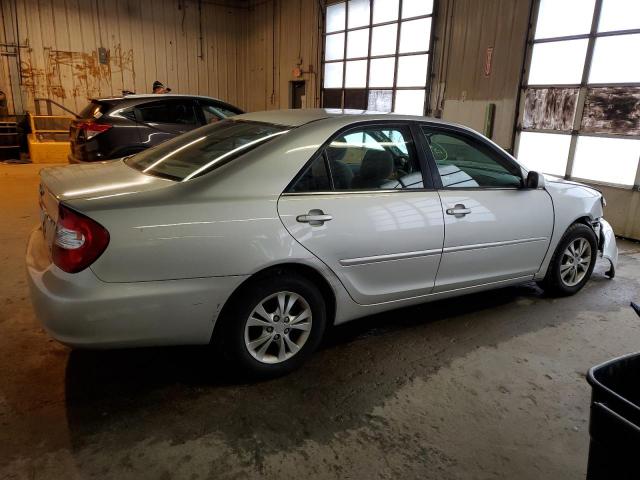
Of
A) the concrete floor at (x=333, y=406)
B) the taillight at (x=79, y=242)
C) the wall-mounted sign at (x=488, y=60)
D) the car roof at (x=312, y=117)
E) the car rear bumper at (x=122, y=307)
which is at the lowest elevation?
the concrete floor at (x=333, y=406)

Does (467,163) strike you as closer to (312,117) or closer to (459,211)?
(459,211)

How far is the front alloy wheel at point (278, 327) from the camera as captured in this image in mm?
2455

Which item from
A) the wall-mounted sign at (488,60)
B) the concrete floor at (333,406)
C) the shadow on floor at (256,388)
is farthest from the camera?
the wall-mounted sign at (488,60)

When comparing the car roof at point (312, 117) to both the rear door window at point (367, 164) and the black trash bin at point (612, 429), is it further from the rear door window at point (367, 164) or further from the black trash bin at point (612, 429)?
the black trash bin at point (612, 429)

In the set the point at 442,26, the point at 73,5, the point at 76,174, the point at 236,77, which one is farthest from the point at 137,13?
the point at 76,174

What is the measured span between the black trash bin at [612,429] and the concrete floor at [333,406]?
2.43 ft

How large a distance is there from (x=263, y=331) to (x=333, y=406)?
1.70 feet

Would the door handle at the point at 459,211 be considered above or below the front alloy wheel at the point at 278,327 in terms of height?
above

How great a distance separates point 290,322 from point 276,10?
12.9m

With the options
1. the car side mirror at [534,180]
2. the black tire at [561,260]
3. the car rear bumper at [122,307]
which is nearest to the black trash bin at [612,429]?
the car rear bumper at [122,307]

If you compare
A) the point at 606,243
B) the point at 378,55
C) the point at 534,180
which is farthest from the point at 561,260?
the point at 378,55

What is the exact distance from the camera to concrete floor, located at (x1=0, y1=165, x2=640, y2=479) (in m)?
2.00

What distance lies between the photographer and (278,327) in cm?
251

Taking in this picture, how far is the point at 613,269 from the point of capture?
450 cm
